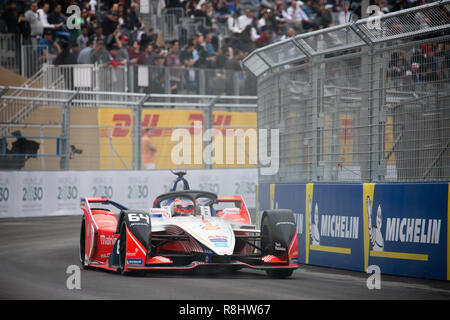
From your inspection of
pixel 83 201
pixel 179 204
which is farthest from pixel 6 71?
pixel 179 204

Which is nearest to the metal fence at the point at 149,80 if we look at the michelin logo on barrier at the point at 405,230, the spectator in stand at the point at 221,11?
the spectator in stand at the point at 221,11

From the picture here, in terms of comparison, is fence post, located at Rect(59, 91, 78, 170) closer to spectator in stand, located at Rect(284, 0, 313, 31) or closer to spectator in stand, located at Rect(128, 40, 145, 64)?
spectator in stand, located at Rect(128, 40, 145, 64)

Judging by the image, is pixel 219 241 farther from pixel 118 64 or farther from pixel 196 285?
pixel 118 64

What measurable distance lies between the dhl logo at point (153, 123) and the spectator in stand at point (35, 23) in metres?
3.64

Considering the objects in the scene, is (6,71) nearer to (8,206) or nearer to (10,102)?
(10,102)

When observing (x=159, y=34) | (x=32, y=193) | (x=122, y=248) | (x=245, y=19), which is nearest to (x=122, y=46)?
(x=159, y=34)

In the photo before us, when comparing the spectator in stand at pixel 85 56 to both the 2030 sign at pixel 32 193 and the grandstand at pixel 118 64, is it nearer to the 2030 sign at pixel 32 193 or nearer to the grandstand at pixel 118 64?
the grandstand at pixel 118 64

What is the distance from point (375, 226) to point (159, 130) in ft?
A: 41.1

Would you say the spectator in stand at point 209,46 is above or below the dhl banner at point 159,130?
above

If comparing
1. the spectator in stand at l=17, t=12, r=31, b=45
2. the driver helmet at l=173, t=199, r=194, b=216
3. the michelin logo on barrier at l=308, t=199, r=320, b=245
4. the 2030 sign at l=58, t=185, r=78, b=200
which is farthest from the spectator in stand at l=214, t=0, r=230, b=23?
the driver helmet at l=173, t=199, r=194, b=216

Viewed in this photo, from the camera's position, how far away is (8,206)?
18266 mm

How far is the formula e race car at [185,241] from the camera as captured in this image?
834cm

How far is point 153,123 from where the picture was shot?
2136cm

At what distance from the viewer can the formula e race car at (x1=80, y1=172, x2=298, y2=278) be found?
8.34m
